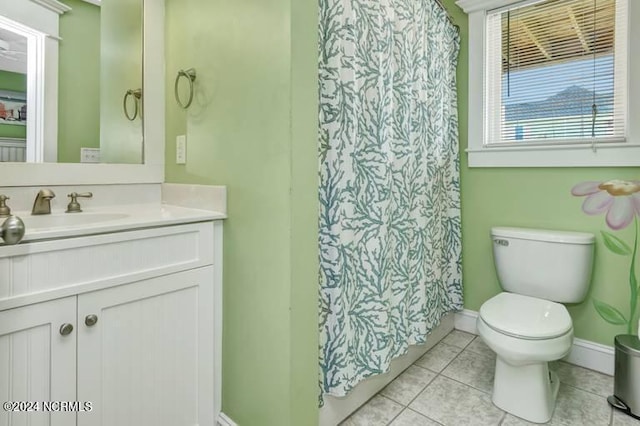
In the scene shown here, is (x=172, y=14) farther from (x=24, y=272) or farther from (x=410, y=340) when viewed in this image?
(x=410, y=340)

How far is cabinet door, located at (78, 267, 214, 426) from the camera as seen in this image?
101cm

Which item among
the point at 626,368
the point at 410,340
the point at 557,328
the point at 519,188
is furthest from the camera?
the point at 519,188

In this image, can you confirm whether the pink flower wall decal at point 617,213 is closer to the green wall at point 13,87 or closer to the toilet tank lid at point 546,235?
the toilet tank lid at point 546,235

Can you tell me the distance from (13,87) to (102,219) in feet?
1.93

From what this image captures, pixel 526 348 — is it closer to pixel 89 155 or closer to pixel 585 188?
pixel 585 188

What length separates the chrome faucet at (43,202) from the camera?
1271 millimetres

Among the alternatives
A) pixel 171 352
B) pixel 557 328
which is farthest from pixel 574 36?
pixel 171 352

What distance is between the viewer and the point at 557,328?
A: 4.60 ft

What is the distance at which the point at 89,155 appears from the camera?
4.87 ft

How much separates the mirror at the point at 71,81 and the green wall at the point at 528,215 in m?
1.93

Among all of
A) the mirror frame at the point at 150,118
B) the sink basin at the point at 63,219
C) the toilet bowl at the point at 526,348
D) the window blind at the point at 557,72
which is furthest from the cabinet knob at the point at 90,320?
the window blind at the point at 557,72

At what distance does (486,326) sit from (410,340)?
0.38m

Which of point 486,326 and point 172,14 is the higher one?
point 172,14

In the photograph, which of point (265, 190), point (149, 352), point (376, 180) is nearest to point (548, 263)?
point (376, 180)
